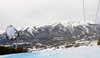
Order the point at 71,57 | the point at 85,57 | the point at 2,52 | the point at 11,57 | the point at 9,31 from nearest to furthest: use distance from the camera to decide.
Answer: the point at 9,31
the point at 85,57
the point at 71,57
the point at 11,57
the point at 2,52

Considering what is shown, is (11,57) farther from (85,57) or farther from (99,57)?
(99,57)

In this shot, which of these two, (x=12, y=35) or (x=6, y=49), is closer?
(x=12, y=35)

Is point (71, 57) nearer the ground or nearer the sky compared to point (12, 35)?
nearer the ground

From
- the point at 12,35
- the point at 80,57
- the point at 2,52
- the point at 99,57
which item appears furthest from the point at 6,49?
the point at 99,57

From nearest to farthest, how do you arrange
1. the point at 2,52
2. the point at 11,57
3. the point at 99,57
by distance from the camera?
the point at 99,57, the point at 11,57, the point at 2,52

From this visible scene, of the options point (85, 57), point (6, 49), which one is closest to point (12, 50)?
point (6, 49)

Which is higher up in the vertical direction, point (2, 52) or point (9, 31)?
point (9, 31)

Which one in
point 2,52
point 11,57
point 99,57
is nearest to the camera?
point 99,57

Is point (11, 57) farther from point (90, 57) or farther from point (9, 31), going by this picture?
point (90, 57)

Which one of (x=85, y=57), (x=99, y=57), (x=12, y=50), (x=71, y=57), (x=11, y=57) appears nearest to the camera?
(x=99, y=57)

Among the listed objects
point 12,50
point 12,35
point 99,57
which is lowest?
point 12,50
